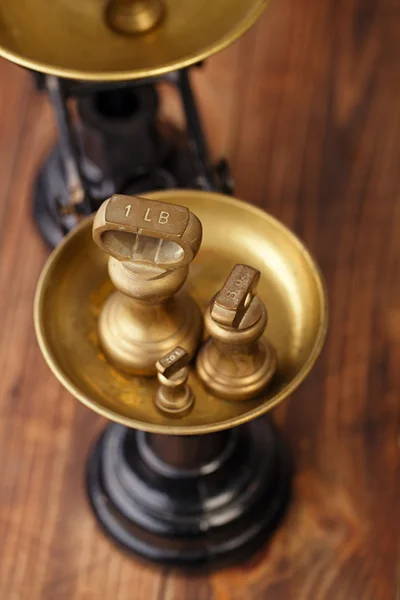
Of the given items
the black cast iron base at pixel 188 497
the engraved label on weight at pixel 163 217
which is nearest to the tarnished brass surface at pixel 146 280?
the engraved label on weight at pixel 163 217

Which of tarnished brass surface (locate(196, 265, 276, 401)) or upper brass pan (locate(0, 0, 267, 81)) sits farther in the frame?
upper brass pan (locate(0, 0, 267, 81))

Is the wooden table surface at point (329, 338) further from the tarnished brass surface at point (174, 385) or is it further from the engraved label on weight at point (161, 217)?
the engraved label on weight at point (161, 217)

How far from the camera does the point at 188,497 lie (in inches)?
37.8

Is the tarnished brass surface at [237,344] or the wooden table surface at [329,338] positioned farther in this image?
the wooden table surface at [329,338]

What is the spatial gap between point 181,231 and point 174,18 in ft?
1.27

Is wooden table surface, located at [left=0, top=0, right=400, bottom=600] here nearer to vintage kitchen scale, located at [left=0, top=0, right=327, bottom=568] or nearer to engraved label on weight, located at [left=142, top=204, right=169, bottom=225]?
vintage kitchen scale, located at [left=0, top=0, right=327, bottom=568]

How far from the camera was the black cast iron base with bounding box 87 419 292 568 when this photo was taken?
3.14 ft

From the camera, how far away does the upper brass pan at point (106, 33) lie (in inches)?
33.4

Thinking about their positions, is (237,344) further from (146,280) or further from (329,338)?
(329,338)

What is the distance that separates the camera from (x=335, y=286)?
1.14m

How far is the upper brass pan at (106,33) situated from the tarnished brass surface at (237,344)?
279 mm

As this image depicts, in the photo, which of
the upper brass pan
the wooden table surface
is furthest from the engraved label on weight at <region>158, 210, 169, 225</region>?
the wooden table surface

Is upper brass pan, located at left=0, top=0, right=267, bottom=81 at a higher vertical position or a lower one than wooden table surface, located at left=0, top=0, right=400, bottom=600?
higher

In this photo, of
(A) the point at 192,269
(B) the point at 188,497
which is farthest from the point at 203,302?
(B) the point at 188,497
